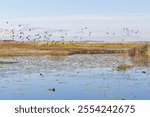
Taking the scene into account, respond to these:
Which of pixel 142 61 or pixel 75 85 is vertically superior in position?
pixel 75 85

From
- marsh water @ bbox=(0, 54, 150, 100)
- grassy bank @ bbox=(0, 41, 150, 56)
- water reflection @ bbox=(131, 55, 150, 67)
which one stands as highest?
marsh water @ bbox=(0, 54, 150, 100)

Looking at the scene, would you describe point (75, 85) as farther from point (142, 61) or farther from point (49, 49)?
point (49, 49)

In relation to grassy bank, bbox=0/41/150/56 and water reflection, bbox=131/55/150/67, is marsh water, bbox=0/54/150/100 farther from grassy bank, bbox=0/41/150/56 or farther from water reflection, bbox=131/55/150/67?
grassy bank, bbox=0/41/150/56

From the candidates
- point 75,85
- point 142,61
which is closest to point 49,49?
point 142,61

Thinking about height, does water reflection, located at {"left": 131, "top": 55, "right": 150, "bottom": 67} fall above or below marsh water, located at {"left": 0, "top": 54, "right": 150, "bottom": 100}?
below

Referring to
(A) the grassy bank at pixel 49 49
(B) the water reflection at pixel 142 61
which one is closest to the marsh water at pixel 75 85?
(B) the water reflection at pixel 142 61

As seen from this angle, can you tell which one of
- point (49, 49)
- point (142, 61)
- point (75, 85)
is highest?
point (75, 85)

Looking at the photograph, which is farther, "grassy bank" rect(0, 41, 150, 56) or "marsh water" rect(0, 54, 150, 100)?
"grassy bank" rect(0, 41, 150, 56)

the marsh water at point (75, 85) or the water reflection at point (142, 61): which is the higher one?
the marsh water at point (75, 85)

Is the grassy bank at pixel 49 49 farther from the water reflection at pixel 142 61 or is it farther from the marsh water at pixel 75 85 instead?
the marsh water at pixel 75 85

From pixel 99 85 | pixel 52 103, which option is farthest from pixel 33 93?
pixel 52 103

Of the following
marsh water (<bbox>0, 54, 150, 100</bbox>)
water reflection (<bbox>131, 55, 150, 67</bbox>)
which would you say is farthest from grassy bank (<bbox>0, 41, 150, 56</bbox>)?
marsh water (<bbox>0, 54, 150, 100</bbox>)

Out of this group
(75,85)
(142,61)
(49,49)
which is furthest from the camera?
(49,49)

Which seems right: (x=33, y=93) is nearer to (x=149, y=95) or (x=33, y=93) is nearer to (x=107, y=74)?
(x=149, y=95)
